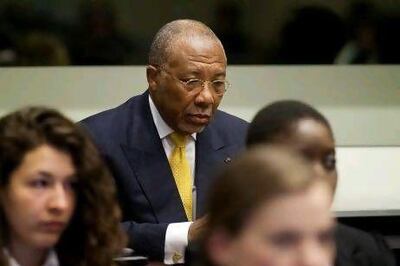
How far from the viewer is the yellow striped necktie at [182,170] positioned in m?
2.13

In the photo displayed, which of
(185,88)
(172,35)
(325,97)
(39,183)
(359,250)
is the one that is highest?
(325,97)

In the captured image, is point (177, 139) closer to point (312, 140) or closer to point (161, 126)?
point (161, 126)

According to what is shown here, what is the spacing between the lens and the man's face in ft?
7.05

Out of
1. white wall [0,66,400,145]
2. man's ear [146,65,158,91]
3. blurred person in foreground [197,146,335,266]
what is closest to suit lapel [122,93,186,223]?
man's ear [146,65,158,91]

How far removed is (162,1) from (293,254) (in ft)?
7.29

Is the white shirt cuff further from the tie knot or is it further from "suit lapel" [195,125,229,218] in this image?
the tie knot

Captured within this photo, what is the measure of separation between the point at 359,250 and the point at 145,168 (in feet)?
2.15

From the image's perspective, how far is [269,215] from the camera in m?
1.09

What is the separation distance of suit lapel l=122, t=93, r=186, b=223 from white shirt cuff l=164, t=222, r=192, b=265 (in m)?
0.09

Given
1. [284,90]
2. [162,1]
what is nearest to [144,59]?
[162,1]

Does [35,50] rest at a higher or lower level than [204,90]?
higher

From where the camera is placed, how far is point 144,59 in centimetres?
320

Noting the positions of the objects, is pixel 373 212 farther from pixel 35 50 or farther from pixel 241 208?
pixel 241 208

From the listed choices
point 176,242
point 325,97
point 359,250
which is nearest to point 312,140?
point 359,250
